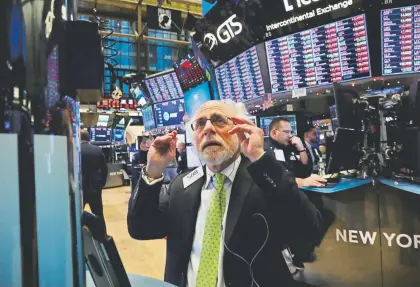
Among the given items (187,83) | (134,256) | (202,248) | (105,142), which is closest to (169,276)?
(202,248)

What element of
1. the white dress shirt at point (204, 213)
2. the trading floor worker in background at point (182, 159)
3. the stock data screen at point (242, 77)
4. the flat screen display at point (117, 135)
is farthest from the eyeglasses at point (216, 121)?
the flat screen display at point (117, 135)

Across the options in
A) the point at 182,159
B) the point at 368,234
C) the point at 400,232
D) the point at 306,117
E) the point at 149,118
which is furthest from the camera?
the point at 149,118

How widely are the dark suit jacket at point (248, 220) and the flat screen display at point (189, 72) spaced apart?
362 centimetres

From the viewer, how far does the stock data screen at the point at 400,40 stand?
123 inches

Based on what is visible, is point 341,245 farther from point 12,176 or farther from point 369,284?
point 12,176

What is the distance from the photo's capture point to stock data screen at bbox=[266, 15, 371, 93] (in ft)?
10.9

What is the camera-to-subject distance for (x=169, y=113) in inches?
292

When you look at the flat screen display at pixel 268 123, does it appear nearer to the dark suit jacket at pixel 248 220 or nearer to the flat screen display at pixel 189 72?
the flat screen display at pixel 189 72

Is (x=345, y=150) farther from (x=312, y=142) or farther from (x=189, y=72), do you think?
(x=189, y=72)

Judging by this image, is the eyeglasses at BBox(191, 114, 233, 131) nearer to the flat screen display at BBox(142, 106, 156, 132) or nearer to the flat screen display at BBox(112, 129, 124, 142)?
the flat screen display at BBox(142, 106, 156, 132)

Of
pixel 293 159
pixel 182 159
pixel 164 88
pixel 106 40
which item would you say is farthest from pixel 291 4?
pixel 164 88

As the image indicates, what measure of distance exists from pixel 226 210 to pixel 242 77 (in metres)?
2.89

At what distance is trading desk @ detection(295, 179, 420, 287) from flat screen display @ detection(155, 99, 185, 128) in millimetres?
4560

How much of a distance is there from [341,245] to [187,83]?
338 centimetres
